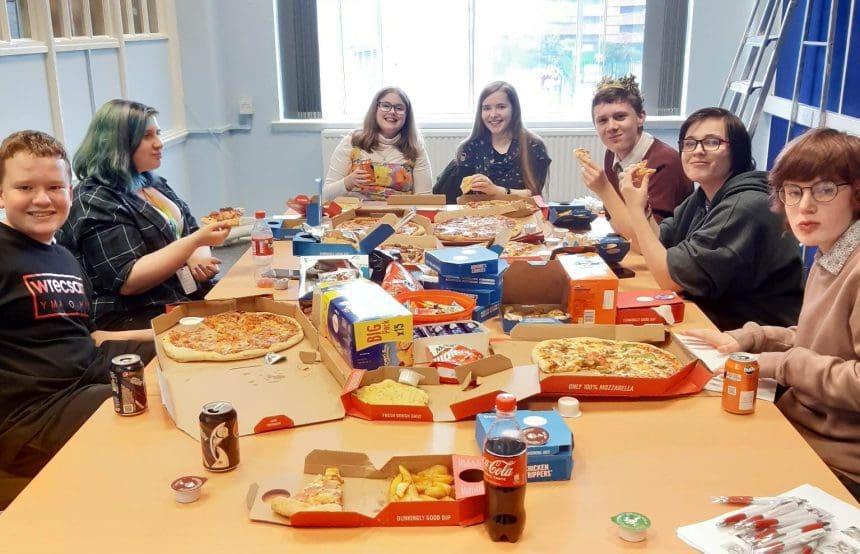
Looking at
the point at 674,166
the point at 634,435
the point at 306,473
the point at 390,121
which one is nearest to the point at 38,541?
the point at 306,473

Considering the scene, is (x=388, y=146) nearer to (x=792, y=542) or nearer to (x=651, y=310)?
(x=651, y=310)

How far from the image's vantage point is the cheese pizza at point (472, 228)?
9.53 feet

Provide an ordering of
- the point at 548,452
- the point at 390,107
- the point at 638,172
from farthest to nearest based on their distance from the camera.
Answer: the point at 390,107 < the point at 638,172 < the point at 548,452

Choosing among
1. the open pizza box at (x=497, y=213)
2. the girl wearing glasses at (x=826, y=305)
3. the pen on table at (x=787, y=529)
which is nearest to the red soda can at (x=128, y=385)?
the pen on table at (x=787, y=529)

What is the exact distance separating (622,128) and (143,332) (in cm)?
222

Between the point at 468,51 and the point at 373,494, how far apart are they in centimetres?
496

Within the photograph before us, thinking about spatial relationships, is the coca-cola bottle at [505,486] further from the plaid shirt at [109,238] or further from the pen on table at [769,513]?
the plaid shirt at [109,238]

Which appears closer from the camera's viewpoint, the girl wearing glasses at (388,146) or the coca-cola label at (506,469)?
the coca-cola label at (506,469)

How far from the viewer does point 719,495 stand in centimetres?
131

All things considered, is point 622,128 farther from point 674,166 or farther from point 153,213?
point 153,213

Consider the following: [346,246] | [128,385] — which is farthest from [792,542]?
[346,246]

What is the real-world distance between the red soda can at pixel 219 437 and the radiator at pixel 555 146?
4.52 m

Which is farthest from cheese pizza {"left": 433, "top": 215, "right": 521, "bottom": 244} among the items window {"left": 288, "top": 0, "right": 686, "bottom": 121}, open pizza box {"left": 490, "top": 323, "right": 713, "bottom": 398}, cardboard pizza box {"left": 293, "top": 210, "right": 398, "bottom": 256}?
window {"left": 288, "top": 0, "right": 686, "bottom": 121}

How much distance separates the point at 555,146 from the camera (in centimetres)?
572
